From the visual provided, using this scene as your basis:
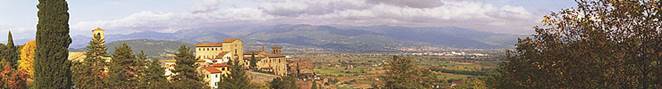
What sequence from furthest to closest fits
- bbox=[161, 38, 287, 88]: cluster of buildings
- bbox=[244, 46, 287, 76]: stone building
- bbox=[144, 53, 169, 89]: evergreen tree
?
1. bbox=[244, 46, 287, 76]: stone building
2. bbox=[161, 38, 287, 88]: cluster of buildings
3. bbox=[144, 53, 169, 89]: evergreen tree

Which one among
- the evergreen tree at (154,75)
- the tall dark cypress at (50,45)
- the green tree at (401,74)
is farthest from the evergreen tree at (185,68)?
the tall dark cypress at (50,45)

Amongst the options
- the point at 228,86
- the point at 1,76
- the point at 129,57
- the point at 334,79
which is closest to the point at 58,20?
the point at 1,76

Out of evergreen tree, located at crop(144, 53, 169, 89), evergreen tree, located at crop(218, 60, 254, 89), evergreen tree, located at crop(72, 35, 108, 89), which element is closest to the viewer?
evergreen tree, located at crop(72, 35, 108, 89)

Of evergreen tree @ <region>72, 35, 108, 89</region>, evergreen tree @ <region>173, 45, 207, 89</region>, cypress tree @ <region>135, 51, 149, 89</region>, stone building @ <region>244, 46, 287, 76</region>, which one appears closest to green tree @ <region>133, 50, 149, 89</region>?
cypress tree @ <region>135, 51, 149, 89</region>

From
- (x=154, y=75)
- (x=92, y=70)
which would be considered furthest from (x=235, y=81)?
(x=92, y=70)

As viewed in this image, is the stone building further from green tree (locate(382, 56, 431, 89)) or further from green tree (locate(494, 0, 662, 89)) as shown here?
green tree (locate(494, 0, 662, 89))
